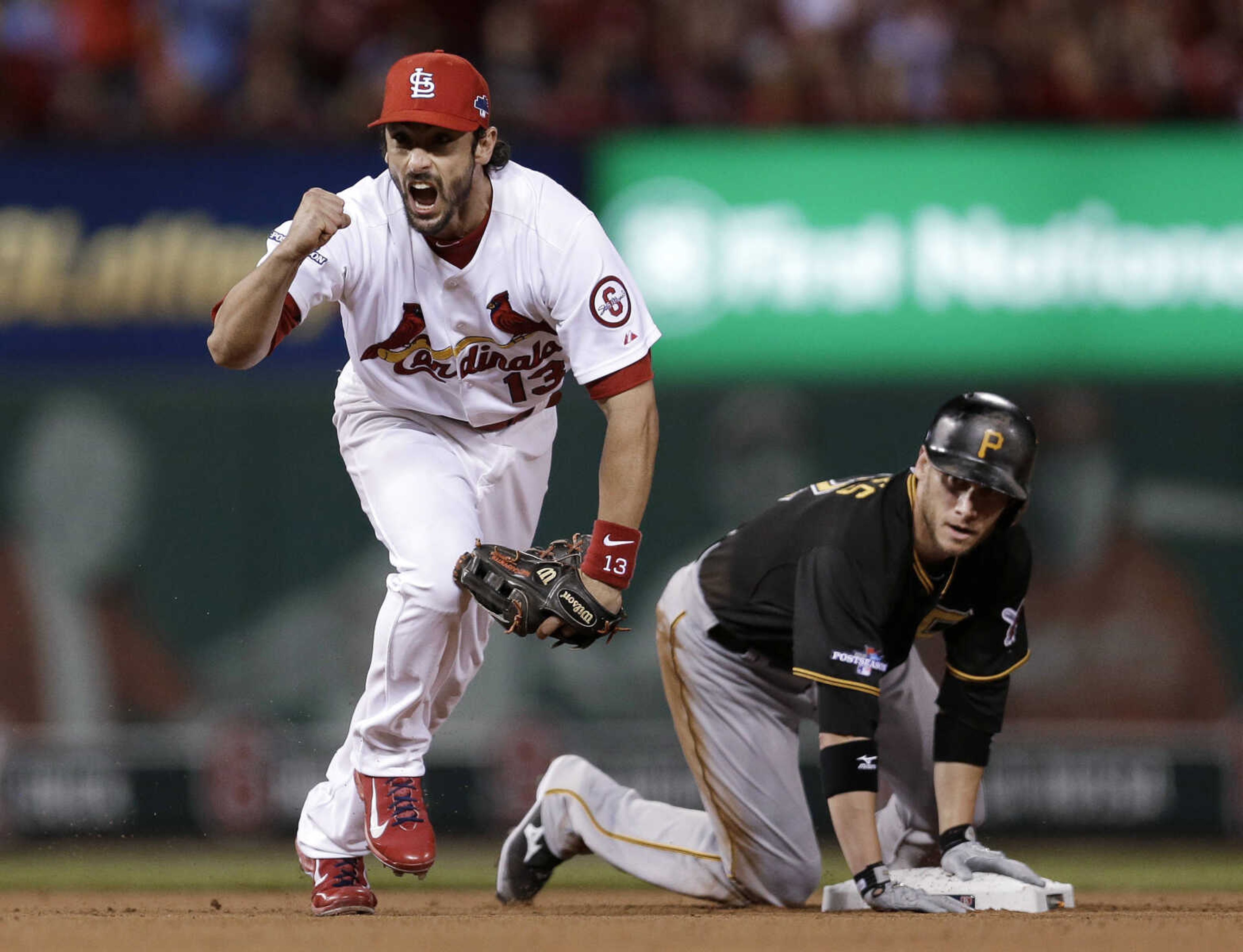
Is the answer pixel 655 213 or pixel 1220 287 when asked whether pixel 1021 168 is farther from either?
pixel 655 213

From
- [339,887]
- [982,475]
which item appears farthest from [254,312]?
[982,475]

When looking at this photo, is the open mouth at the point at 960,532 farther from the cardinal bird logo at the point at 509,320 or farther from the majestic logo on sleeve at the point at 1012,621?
the cardinal bird logo at the point at 509,320

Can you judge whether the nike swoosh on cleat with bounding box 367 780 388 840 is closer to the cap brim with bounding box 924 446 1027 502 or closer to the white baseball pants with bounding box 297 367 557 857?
the white baseball pants with bounding box 297 367 557 857

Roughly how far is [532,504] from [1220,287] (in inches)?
200

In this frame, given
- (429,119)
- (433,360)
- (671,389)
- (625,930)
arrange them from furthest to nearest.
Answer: (671,389), (433,360), (429,119), (625,930)

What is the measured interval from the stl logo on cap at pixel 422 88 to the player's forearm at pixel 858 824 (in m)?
2.03

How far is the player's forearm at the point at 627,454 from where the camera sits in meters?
4.63

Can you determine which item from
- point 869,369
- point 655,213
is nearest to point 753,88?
point 655,213

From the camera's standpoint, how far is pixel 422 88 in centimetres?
453

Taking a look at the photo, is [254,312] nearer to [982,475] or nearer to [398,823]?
[398,823]

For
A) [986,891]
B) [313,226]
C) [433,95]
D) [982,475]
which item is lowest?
[986,891]

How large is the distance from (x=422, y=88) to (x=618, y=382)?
86 cm

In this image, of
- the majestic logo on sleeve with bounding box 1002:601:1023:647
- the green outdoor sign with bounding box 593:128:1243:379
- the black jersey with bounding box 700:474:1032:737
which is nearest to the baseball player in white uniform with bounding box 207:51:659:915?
the black jersey with bounding box 700:474:1032:737

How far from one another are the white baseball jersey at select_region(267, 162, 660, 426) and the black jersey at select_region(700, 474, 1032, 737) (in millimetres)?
777
